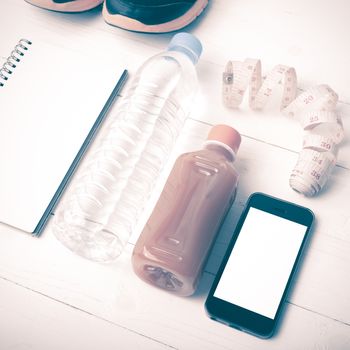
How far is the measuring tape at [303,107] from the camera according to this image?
2.15 feet

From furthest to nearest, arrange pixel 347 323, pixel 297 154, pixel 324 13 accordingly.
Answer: pixel 324 13
pixel 297 154
pixel 347 323

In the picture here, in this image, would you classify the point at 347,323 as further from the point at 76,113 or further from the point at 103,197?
the point at 76,113

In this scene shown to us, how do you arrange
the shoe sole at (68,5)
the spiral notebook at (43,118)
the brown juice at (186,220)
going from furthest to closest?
the shoe sole at (68,5), the spiral notebook at (43,118), the brown juice at (186,220)

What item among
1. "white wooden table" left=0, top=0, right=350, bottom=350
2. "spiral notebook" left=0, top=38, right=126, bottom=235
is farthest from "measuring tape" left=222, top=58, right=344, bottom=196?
"spiral notebook" left=0, top=38, right=126, bottom=235

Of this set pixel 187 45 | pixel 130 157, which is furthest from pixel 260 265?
pixel 187 45

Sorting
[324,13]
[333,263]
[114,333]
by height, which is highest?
[324,13]

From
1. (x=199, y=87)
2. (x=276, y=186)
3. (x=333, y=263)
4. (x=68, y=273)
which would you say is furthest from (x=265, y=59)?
(x=68, y=273)

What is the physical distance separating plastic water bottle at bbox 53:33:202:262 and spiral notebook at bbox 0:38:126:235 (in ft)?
0.10

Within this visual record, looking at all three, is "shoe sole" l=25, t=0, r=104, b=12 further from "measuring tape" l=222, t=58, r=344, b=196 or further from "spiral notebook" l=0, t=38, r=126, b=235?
"measuring tape" l=222, t=58, r=344, b=196

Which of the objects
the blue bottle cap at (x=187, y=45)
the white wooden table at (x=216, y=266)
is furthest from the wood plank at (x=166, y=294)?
the blue bottle cap at (x=187, y=45)

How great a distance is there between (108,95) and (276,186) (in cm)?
30

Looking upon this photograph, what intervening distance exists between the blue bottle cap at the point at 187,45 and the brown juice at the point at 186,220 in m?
0.17

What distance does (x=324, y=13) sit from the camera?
81 cm

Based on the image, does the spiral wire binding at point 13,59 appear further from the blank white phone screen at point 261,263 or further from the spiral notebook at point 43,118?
the blank white phone screen at point 261,263
